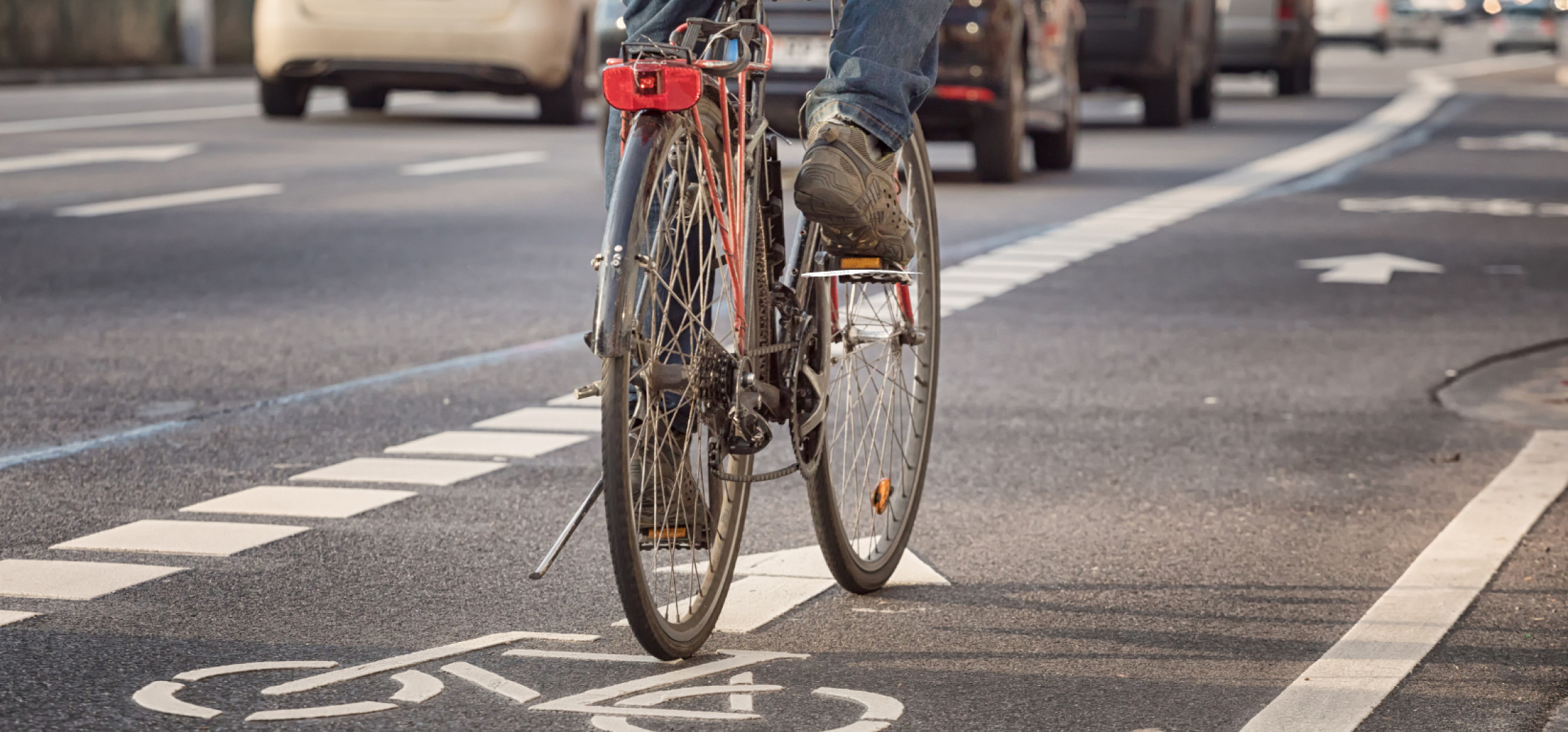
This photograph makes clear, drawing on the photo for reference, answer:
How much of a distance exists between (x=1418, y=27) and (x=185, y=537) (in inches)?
2190

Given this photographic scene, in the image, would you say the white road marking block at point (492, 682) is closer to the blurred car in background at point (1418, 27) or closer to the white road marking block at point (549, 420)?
the white road marking block at point (549, 420)

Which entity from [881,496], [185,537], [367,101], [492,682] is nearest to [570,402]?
[185,537]

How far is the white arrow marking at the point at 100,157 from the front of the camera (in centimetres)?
1427

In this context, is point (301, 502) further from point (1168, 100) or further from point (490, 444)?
point (1168, 100)

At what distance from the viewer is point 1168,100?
2156 cm

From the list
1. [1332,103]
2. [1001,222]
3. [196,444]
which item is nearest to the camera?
[196,444]

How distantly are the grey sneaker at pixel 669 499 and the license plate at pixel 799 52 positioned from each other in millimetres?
9362

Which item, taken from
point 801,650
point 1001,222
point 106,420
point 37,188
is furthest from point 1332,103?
point 801,650

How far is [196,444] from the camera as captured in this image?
5.97 m

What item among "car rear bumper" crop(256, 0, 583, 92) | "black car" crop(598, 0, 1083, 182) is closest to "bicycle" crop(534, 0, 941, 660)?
"black car" crop(598, 0, 1083, 182)

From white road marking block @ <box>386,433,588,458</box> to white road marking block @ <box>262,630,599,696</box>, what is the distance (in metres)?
1.87

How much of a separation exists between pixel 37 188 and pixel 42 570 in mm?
8845

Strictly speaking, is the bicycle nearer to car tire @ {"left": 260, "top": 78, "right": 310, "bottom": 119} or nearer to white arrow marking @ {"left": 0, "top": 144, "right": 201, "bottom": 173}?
white arrow marking @ {"left": 0, "top": 144, "right": 201, "bottom": 173}

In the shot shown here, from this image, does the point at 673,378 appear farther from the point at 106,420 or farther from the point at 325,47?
the point at 325,47
